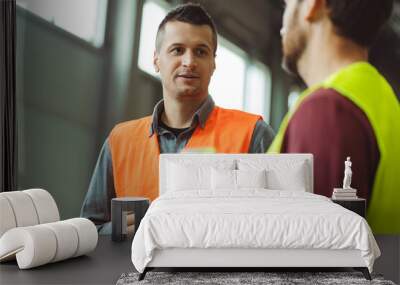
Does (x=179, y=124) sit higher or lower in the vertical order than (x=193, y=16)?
lower

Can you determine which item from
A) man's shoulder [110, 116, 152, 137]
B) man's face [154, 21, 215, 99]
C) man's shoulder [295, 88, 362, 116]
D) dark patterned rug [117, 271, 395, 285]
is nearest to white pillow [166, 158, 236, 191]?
man's shoulder [110, 116, 152, 137]

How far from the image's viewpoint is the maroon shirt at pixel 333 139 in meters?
5.77

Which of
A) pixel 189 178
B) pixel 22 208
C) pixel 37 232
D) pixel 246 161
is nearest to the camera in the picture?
pixel 37 232

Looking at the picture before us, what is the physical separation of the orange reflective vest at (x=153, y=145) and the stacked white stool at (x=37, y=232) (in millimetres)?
1209

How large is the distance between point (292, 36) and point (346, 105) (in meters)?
0.92

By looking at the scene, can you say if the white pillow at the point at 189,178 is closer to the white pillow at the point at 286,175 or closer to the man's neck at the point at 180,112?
the white pillow at the point at 286,175

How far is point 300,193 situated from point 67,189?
103 inches

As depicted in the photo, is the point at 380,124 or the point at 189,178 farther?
the point at 380,124

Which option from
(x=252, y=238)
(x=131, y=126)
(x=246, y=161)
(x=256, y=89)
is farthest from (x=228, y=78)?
(x=252, y=238)

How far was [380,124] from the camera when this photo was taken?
580cm

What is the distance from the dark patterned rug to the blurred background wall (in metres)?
2.21

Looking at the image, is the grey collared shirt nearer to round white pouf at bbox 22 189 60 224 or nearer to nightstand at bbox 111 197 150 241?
nightstand at bbox 111 197 150 241

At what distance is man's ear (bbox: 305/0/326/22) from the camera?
586 cm

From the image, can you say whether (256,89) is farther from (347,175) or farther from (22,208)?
(22,208)
